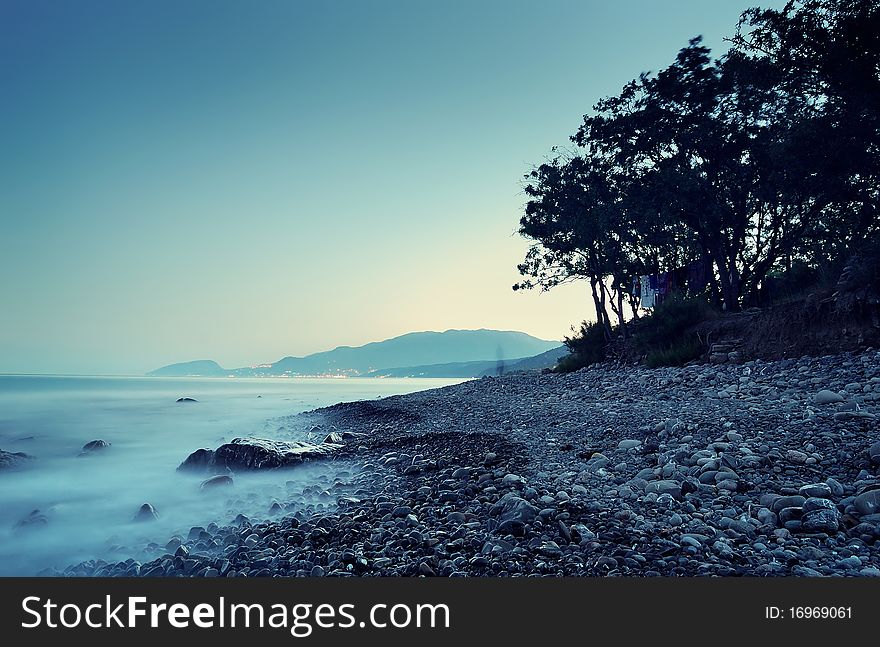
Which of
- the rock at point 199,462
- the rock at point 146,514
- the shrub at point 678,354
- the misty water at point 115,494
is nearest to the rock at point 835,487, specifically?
the misty water at point 115,494

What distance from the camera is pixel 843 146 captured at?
13133 mm

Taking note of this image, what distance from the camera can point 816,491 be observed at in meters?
3.34

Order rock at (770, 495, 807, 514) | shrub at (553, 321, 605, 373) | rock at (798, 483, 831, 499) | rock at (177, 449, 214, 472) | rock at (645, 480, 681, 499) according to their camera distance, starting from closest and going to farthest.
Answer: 1. rock at (770, 495, 807, 514)
2. rock at (798, 483, 831, 499)
3. rock at (645, 480, 681, 499)
4. rock at (177, 449, 214, 472)
5. shrub at (553, 321, 605, 373)

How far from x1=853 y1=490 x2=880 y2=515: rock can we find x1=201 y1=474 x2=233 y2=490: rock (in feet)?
21.9

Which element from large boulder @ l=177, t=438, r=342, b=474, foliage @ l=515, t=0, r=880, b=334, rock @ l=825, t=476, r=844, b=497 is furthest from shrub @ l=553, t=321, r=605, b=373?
rock @ l=825, t=476, r=844, b=497

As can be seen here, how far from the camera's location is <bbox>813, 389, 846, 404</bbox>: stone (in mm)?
6305

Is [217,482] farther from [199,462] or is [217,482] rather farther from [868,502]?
[868,502]

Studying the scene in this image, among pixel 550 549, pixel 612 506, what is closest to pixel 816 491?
pixel 612 506

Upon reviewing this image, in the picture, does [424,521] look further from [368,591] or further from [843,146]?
[843,146]

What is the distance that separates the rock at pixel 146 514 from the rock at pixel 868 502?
6471 mm

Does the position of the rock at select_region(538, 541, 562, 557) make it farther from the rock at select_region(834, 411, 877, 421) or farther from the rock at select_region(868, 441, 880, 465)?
the rock at select_region(834, 411, 877, 421)

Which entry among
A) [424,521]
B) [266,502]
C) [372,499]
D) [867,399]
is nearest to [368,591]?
[424,521]

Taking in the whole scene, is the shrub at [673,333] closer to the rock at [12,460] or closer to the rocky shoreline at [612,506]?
the rocky shoreline at [612,506]

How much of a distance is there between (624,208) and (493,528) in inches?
704
